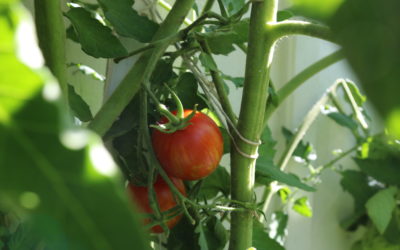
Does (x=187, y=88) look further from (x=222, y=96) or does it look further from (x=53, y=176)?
(x=53, y=176)

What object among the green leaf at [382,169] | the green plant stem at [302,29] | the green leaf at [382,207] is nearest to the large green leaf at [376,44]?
the green plant stem at [302,29]

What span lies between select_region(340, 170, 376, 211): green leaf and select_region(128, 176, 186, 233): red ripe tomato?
703mm

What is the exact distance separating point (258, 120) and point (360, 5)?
364 millimetres

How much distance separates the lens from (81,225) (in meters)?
0.09

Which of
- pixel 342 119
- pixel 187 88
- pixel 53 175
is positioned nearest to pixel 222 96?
pixel 187 88

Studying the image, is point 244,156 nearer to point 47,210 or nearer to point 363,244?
point 47,210

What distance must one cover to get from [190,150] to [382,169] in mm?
671

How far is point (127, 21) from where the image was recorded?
475 mm

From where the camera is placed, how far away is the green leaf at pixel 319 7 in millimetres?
84

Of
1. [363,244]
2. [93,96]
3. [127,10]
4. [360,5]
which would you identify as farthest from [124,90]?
[363,244]

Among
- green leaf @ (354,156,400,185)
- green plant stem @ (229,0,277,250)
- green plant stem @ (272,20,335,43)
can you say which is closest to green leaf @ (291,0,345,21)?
green plant stem @ (272,20,335,43)

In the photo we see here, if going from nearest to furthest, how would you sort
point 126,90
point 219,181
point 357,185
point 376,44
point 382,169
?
point 376,44 < point 126,90 < point 219,181 < point 382,169 < point 357,185

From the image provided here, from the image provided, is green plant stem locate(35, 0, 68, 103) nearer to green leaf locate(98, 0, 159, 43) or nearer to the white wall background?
green leaf locate(98, 0, 159, 43)

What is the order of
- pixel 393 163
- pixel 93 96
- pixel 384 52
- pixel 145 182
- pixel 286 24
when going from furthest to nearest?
pixel 393 163, pixel 93 96, pixel 145 182, pixel 286 24, pixel 384 52
